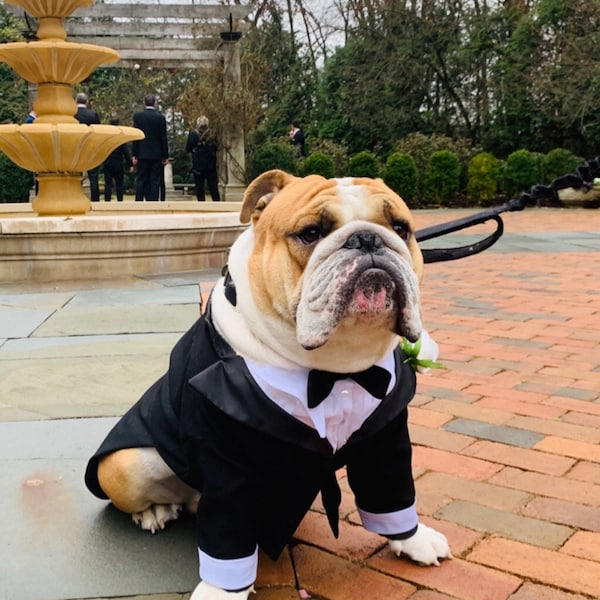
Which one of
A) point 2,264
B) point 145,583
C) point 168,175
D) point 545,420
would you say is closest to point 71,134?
point 2,264

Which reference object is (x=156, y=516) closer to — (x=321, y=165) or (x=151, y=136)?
(x=151, y=136)

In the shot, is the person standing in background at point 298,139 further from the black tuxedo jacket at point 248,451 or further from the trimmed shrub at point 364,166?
the black tuxedo jacket at point 248,451

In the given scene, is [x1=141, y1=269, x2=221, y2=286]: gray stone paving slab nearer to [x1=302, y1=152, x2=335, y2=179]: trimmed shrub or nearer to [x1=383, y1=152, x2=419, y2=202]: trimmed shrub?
[x1=383, y1=152, x2=419, y2=202]: trimmed shrub

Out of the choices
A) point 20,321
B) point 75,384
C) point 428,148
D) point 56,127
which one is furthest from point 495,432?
point 428,148

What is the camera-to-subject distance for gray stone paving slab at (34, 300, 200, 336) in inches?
203

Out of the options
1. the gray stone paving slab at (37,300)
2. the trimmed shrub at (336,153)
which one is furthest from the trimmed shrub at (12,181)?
the gray stone paving slab at (37,300)

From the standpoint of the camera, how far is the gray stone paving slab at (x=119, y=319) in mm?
5160

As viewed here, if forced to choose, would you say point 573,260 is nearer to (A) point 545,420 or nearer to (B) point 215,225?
(B) point 215,225

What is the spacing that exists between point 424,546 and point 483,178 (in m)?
17.3

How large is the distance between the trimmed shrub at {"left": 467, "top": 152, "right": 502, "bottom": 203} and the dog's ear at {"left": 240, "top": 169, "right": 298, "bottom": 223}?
56.5 feet

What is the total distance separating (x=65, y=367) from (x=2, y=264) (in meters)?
3.62

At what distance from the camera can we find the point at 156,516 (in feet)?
7.41

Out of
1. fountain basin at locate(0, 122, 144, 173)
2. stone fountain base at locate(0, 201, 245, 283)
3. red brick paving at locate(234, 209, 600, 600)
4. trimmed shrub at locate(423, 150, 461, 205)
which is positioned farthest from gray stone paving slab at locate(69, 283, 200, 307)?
trimmed shrub at locate(423, 150, 461, 205)

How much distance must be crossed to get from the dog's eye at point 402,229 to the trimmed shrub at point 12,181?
17.9m
